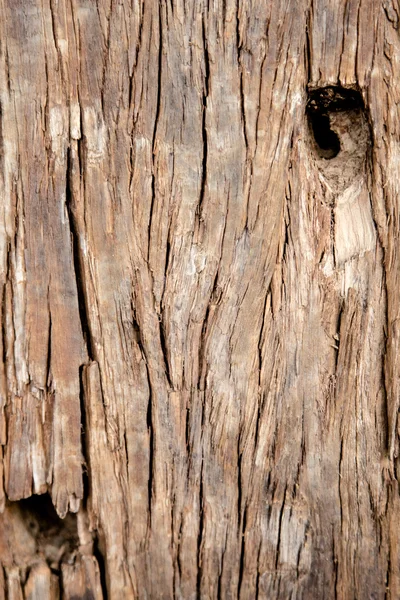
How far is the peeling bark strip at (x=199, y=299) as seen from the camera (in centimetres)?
189

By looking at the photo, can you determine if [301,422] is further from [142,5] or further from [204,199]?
[142,5]

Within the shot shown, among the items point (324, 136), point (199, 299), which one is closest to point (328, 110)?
point (324, 136)

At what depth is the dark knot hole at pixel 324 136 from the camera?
2.05 m

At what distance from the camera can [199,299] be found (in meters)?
2.00

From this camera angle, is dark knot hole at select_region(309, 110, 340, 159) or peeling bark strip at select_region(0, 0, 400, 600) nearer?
peeling bark strip at select_region(0, 0, 400, 600)

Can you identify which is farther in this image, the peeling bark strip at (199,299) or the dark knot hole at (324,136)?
the dark knot hole at (324,136)

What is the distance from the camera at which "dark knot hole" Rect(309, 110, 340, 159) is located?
205 cm

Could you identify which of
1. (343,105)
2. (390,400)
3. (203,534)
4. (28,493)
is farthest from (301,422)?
(343,105)

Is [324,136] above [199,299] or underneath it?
above

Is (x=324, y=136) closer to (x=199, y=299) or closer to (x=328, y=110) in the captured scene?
(x=328, y=110)

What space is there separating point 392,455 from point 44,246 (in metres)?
1.44

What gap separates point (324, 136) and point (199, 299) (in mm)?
746

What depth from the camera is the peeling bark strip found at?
1.89 metres

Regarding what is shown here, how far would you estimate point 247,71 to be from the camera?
1907 millimetres
